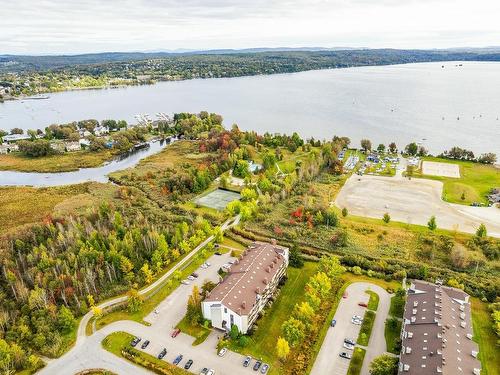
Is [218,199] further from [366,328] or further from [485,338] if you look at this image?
[485,338]

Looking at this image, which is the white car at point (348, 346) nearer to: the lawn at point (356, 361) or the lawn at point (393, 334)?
Result: the lawn at point (356, 361)

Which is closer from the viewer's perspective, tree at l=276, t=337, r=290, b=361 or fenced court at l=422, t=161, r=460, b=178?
tree at l=276, t=337, r=290, b=361

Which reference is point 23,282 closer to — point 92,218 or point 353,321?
point 92,218

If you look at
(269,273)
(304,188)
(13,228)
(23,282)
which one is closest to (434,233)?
(304,188)

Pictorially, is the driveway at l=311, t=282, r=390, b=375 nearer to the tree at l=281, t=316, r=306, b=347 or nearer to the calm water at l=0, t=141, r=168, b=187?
the tree at l=281, t=316, r=306, b=347

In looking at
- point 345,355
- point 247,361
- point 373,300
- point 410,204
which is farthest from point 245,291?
point 410,204

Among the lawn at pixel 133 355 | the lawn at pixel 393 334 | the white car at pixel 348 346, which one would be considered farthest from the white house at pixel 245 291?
the lawn at pixel 393 334

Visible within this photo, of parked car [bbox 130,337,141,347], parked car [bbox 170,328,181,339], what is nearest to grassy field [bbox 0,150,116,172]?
parked car [bbox 130,337,141,347]
